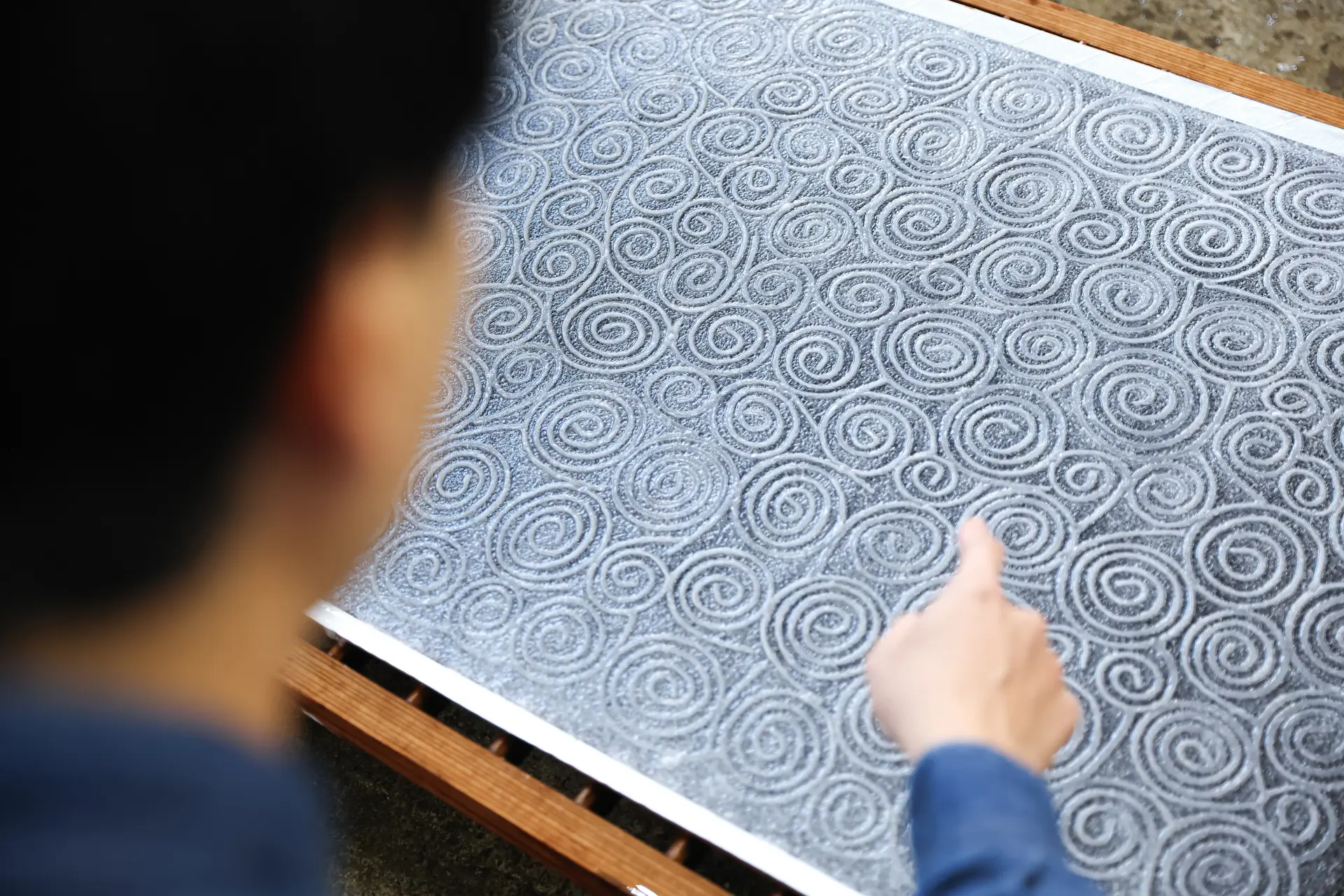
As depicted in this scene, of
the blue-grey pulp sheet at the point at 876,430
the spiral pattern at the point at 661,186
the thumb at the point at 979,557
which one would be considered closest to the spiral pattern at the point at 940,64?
the blue-grey pulp sheet at the point at 876,430

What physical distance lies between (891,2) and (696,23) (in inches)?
6.9

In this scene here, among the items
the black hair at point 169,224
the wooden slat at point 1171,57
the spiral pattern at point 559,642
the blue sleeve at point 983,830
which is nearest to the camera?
the black hair at point 169,224

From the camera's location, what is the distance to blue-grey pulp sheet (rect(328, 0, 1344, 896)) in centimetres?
71

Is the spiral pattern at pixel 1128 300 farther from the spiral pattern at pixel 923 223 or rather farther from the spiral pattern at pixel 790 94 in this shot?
the spiral pattern at pixel 790 94

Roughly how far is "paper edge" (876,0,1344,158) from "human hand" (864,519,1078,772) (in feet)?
1.69

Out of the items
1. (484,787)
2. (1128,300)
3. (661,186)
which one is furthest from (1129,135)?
(484,787)

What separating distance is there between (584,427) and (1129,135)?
50 centimetres

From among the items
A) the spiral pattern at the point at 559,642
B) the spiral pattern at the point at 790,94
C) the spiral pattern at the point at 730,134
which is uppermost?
the spiral pattern at the point at 790,94

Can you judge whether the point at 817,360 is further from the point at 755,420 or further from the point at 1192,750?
the point at 1192,750

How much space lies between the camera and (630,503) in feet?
2.71

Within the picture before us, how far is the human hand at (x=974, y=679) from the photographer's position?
57cm

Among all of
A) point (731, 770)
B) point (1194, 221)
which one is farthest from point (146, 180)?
point (1194, 221)

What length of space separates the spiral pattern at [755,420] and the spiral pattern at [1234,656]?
0.29 meters

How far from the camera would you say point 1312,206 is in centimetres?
92
